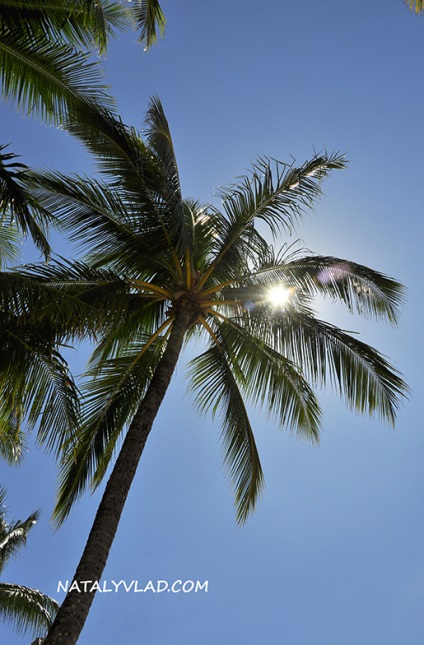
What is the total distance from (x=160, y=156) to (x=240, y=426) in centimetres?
450

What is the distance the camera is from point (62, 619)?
5816 mm

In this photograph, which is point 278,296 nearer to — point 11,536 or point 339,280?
point 339,280

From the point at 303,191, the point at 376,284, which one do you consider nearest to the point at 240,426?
the point at 376,284

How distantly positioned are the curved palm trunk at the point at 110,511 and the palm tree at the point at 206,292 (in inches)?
25.1

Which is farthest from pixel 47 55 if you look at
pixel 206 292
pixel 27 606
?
pixel 27 606

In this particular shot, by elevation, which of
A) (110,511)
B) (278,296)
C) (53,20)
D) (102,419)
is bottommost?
(110,511)

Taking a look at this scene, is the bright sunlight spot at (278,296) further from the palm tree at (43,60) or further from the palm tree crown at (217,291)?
the palm tree at (43,60)

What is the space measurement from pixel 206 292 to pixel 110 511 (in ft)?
12.8

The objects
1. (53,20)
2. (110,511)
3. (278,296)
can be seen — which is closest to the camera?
(110,511)

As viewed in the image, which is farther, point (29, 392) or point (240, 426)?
point (240, 426)

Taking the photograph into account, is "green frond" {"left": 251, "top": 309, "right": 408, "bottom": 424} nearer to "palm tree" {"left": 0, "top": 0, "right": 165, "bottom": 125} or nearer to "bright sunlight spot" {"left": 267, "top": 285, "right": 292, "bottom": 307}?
"bright sunlight spot" {"left": 267, "top": 285, "right": 292, "bottom": 307}

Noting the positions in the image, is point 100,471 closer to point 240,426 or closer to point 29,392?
point 240,426

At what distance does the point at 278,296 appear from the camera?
10.0m

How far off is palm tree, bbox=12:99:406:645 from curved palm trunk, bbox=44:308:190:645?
2.09 ft
